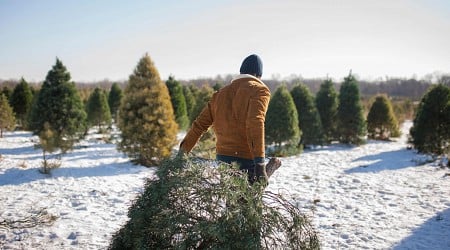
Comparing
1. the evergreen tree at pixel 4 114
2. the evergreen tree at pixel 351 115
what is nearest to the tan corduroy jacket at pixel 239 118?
A: the evergreen tree at pixel 351 115

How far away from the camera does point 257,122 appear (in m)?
2.98

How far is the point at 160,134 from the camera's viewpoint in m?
11.2

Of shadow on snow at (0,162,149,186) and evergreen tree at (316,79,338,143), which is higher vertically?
evergreen tree at (316,79,338,143)

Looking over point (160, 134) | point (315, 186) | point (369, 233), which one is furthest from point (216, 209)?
point (160, 134)

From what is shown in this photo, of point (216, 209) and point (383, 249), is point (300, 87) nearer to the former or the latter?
point (383, 249)

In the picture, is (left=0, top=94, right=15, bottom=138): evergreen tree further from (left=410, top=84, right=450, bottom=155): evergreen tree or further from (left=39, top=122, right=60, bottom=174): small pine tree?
(left=410, top=84, right=450, bottom=155): evergreen tree

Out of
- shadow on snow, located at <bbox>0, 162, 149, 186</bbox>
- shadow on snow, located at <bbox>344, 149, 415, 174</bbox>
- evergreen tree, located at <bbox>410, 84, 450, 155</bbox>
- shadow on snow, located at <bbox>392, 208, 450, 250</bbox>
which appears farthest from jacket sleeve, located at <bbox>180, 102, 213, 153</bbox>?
evergreen tree, located at <bbox>410, 84, 450, 155</bbox>

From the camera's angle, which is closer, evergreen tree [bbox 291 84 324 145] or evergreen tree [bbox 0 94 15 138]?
evergreen tree [bbox 291 84 324 145]

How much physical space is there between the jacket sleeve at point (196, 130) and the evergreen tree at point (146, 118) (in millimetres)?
7527

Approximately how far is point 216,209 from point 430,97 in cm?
1539

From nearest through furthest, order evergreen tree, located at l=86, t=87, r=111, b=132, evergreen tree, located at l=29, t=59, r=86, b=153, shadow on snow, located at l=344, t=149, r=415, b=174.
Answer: shadow on snow, located at l=344, t=149, r=415, b=174 < evergreen tree, located at l=29, t=59, r=86, b=153 < evergreen tree, located at l=86, t=87, r=111, b=132

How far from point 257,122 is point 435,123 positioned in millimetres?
14234

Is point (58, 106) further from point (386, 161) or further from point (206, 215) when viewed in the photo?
point (386, 161)

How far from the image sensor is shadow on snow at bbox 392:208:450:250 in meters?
5.01
